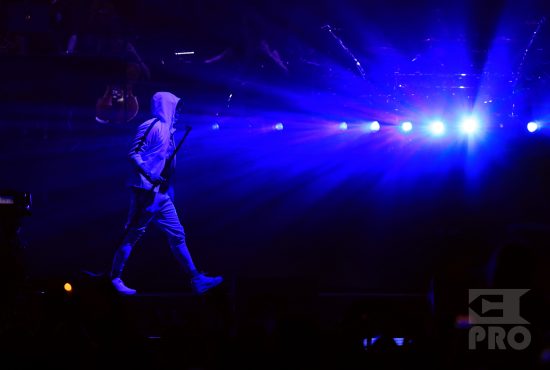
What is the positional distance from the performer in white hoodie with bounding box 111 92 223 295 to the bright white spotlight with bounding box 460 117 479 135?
4698 millimetres

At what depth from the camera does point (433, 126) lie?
881cm

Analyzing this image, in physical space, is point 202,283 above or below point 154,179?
below

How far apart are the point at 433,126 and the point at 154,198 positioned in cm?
468

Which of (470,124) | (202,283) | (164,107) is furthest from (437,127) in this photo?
(202,283)

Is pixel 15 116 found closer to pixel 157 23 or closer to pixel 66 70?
pixel 66 70

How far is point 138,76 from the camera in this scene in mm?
7914

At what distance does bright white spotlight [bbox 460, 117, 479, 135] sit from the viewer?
8688 millimetres

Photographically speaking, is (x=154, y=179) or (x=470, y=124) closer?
(x=154, y=179)

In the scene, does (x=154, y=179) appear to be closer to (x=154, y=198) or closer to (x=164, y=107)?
(x=154, y=198)

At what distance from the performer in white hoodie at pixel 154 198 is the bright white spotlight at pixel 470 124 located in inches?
185

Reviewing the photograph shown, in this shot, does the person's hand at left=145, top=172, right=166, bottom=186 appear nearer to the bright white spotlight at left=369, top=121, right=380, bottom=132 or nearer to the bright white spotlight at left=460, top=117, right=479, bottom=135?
the bright white spotlight at left=369, top=121, right=380, bottom=132

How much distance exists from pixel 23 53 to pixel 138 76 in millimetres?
1613

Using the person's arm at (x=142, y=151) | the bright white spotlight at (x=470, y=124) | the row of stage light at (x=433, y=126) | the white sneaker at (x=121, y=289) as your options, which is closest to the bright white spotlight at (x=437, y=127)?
the row of stage light at (x=433, y=126)

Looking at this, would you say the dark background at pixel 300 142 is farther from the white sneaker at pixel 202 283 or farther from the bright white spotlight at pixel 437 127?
the white sneaker at pixel 202 283
